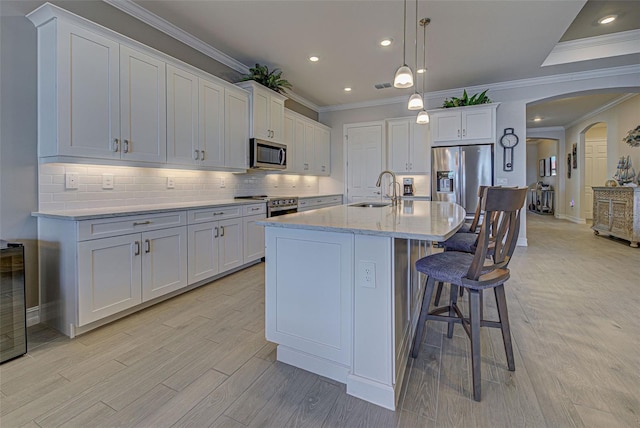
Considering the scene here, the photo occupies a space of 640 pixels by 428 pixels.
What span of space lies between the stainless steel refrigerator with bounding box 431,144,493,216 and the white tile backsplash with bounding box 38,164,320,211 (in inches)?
116

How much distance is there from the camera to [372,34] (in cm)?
343

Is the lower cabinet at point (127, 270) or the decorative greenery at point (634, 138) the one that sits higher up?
the decorative greenery at point (634, 138)

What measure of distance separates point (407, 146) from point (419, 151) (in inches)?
9.4

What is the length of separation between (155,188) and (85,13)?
158 centimetres

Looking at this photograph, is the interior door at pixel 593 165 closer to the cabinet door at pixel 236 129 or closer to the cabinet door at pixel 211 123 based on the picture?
the cabinet door at pixel 236 129

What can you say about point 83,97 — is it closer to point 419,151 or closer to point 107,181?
point 107,181

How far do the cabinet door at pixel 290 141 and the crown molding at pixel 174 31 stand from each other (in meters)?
1.07

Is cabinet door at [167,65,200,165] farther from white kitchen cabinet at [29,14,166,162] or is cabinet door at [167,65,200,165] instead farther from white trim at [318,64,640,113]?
white trim at [318,64,640,113]

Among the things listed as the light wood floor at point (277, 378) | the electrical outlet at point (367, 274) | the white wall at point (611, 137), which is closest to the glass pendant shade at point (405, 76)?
the electrical outlet at point (367, 274)

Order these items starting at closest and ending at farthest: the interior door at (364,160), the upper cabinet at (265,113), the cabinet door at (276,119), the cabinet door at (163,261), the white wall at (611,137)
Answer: the cabinet door at (163,261)
the upper cabinet at (265,113)
the cabinet door at (276,119)
the white wall at (611,137)
the interior door at (364,160)

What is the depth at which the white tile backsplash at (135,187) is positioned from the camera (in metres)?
2.36

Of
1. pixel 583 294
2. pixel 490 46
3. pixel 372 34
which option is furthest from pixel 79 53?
pixel 583 294

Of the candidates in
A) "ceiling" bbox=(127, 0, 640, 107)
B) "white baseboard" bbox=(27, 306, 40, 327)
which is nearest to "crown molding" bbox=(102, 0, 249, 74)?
"ceiling" bbox=(127, 0, 640, 107)

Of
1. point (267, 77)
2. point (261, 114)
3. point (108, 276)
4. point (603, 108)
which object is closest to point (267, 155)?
point (261, 114)
